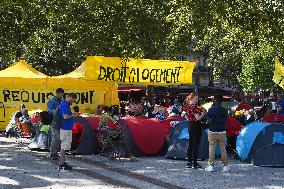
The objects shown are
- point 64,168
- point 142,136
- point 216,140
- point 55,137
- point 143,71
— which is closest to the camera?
point 64,168

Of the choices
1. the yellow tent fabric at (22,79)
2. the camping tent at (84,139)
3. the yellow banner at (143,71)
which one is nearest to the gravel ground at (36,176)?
the camping tent at (84,139)

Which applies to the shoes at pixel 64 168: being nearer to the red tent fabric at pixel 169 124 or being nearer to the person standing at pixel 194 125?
the person standing at pixel 194 125

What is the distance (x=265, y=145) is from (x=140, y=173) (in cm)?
362

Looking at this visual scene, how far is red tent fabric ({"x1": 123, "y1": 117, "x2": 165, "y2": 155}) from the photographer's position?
15.4 metres

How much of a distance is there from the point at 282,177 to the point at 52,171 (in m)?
5.15

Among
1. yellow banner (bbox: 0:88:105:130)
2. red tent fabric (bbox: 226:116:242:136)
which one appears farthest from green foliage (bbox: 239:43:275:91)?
red tent fabric (bbox: 226:116:242:136)

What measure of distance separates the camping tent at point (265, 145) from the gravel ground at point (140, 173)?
1.17 ft

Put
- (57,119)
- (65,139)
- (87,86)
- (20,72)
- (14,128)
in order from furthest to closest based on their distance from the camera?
(87,86) < (20,72) < (14,128) < (57,119) < (65,139)

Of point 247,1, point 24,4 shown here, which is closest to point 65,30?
point 24,4

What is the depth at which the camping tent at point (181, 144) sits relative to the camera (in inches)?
578

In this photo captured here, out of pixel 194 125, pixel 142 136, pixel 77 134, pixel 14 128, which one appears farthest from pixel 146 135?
pixel 14 128

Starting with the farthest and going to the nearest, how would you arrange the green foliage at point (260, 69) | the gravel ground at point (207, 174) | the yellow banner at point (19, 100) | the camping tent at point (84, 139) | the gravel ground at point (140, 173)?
1. the green foliage at point (260, 69)
2. the yellow banner at point (19, 100)
3. the camping tent at point (84, 139)
4. the gravel ground at point (207, 174)
5. the gravel ground at point (140, 173)

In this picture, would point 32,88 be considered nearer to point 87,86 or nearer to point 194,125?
point 87,86

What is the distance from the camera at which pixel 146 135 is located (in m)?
15.5
